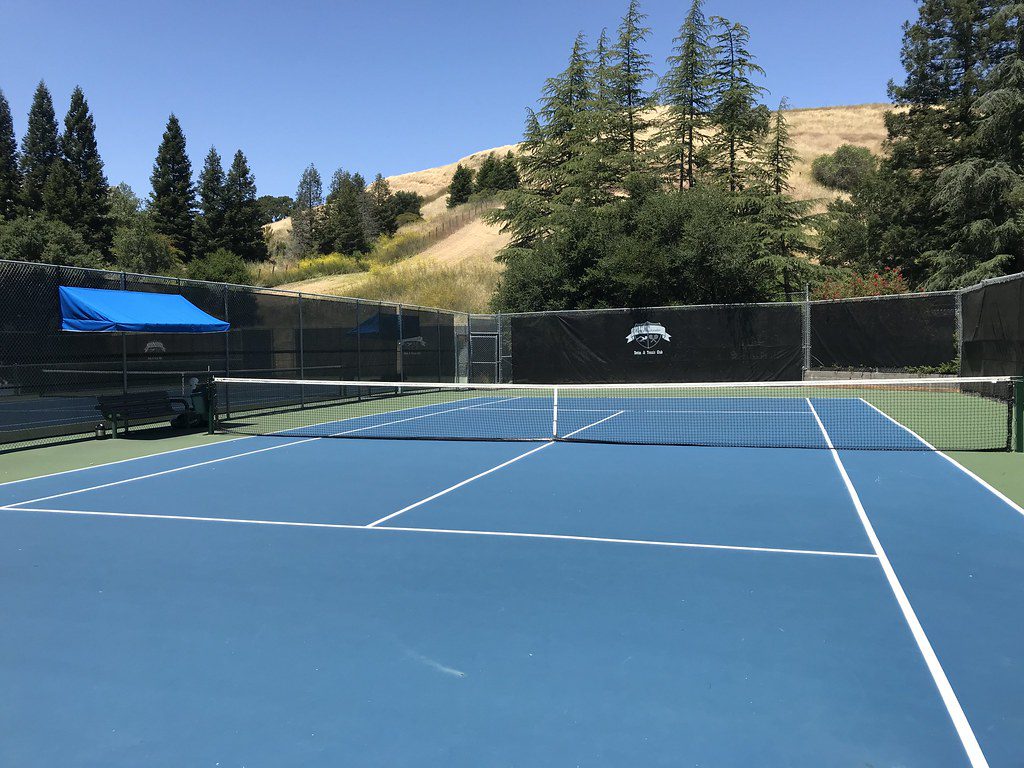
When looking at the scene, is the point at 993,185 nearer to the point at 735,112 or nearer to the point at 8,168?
the point at 735,112

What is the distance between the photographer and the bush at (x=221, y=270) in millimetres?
56656

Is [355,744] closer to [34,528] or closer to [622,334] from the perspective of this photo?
[34,528]

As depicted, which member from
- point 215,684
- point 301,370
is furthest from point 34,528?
point 301,370

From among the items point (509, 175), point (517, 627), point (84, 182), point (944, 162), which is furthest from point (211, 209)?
point (517, 627)

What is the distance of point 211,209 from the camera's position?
6731 cm

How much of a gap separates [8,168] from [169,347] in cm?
5796

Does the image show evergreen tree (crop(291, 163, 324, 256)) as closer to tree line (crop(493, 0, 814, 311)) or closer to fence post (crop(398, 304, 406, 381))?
tree line (crop(493, 0, 814, 311))

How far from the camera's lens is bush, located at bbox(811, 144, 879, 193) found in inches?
2776

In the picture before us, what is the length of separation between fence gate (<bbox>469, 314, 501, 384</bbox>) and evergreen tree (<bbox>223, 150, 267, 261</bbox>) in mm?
48431

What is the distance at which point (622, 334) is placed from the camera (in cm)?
2480

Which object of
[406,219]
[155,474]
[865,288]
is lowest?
[155,474]

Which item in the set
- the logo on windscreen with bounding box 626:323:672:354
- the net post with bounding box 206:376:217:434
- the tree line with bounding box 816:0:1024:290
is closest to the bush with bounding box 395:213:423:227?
the tree line with bounding box 816:0:1024:290

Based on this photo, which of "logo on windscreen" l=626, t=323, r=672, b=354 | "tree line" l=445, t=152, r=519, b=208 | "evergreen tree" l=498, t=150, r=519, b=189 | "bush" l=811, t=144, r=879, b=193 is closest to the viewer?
"logo on windscreen" l=626, t=323, r=672, b=354

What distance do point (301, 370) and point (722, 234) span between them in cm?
1664
